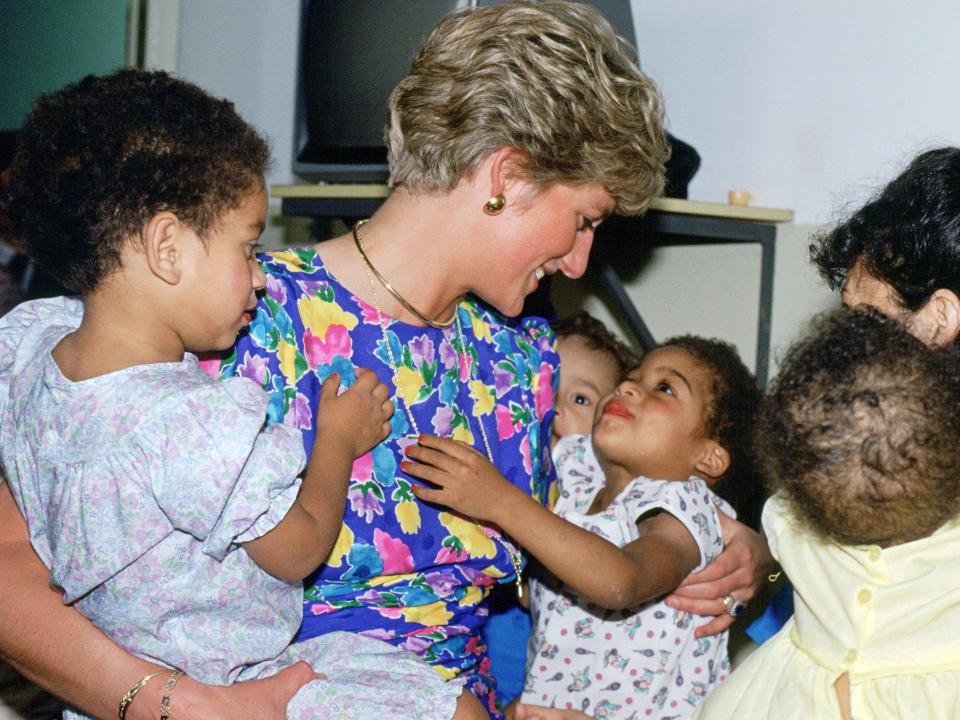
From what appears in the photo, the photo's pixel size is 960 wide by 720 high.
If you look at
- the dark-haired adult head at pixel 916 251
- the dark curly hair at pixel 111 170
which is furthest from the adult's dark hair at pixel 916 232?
the dark curly hair at pixel 111 170

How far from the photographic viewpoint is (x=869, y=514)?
1063 mm

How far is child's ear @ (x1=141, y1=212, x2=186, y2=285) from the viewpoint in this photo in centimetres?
113

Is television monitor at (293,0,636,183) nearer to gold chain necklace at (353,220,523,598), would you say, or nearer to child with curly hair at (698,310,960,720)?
gold chain necklace at (353,220,523,598)

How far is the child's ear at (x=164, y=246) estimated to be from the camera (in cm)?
113

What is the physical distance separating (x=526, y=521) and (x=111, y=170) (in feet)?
2.26

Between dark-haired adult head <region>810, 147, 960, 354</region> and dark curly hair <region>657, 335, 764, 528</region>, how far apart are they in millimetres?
515

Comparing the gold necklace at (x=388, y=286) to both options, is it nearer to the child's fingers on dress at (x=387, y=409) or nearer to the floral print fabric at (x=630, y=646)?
the child's fingers on dress at (x=387, y=409)

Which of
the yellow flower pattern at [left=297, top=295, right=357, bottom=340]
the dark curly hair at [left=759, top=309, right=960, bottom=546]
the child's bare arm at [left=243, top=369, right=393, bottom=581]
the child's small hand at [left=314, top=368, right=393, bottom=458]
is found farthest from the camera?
the yellow flower pattern at [left=297, top=295, right=357, bottom=340]

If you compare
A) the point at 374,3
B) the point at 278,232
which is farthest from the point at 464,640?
the point at 278,232

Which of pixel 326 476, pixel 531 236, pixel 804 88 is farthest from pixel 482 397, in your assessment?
pixel 804 88

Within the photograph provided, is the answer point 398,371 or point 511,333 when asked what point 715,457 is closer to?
point 511,333

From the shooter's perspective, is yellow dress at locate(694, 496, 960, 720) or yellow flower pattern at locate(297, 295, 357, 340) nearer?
yellow dress at locate(694, 496, 960, 720)

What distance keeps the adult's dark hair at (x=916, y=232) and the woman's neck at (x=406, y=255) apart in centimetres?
54

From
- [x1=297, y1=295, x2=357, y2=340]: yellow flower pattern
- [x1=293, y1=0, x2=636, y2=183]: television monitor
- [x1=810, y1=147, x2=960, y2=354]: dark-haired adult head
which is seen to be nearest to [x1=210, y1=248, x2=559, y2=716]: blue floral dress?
[x1=297, y1=295, x2=357, y2=340]: yellow flower pattern
